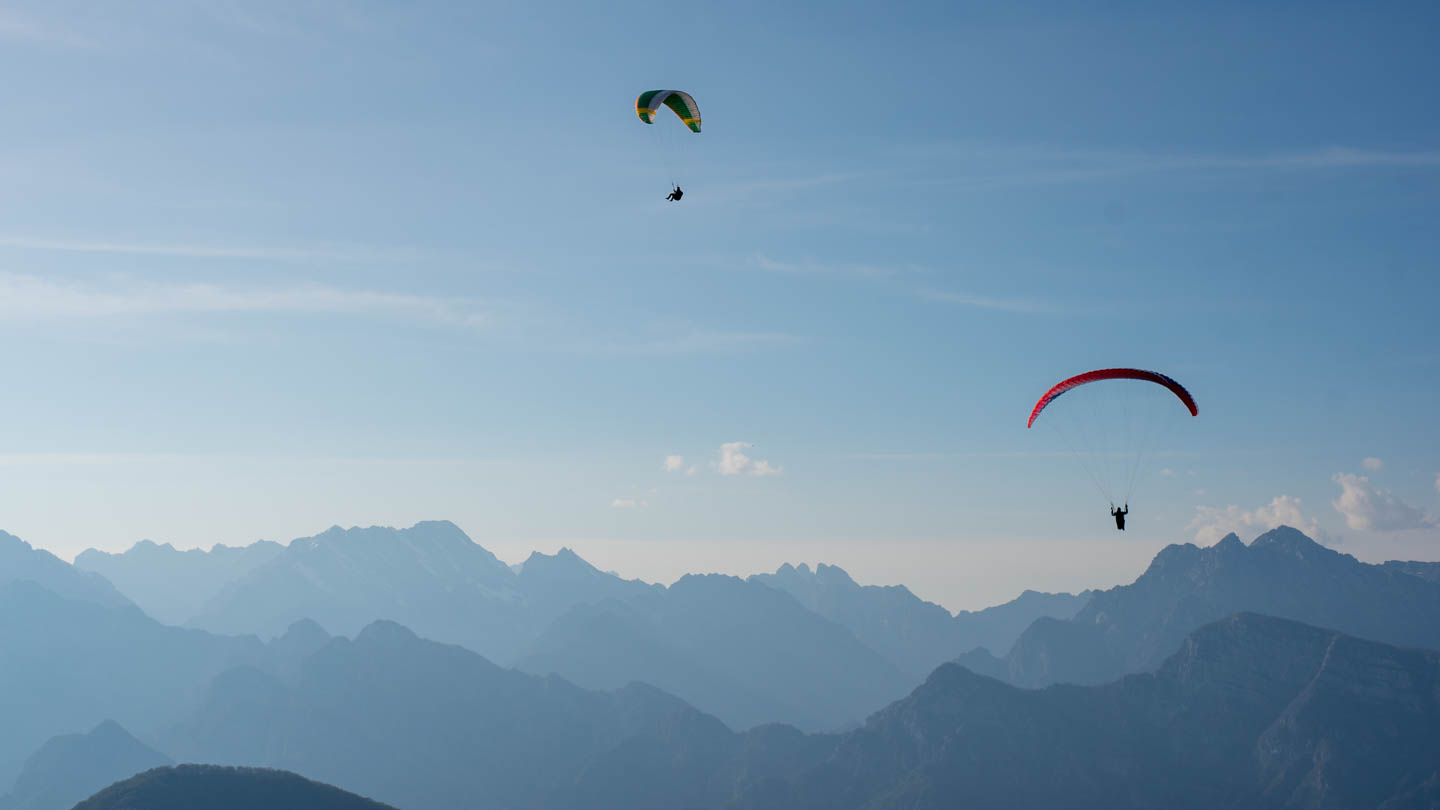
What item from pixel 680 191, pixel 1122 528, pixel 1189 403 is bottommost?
pixel 1122 528

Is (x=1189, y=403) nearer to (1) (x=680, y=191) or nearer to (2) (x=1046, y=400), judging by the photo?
(2) (x=1046, y=400)

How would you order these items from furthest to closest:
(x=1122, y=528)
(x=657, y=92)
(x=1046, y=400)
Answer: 1. (x=657, y=92)
2. (x=1046, y=400)
3. (x=1122, y=528)

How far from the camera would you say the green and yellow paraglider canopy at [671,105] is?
119m

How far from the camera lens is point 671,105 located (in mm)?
123312

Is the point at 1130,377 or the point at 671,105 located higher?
the point at 671,105

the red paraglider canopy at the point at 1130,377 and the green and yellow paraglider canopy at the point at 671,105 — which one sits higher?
the green and yellow paraglider canopy at the point at 671,105

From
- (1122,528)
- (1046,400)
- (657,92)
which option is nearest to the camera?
(1122,528)

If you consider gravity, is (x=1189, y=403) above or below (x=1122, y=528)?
above

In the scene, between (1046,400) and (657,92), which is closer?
(1046,400)

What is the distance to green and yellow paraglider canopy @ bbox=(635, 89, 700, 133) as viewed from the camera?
11875cm

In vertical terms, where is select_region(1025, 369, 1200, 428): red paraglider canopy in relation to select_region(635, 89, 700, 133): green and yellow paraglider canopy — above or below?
below

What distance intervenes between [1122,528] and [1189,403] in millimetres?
14388

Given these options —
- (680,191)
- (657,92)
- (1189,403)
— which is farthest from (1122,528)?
(657,92)

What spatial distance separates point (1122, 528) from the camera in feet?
→ 334
